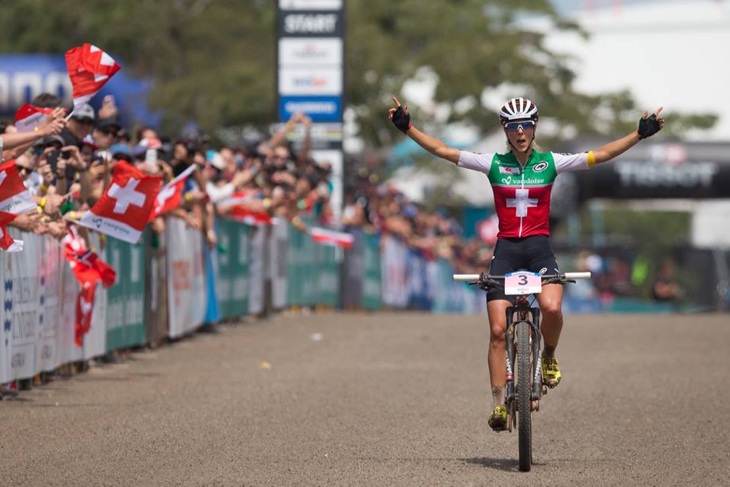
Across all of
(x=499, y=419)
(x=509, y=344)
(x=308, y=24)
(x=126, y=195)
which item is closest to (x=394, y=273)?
(x=308, y=24)

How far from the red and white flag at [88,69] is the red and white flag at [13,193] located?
84cm

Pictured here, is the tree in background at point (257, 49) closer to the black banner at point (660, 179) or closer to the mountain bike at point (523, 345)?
the black banner at point (660, 179)

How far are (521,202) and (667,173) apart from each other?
3243 cm

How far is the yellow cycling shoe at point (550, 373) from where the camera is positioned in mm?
9695

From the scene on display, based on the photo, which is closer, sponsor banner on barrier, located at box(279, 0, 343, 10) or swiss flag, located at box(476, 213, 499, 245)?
sponsor banner on barrier, located at box(279, 0, 343, 10)

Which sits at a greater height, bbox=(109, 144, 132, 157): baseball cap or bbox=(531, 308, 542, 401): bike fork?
bbox=(109, 144, 132, 157): baseball cap

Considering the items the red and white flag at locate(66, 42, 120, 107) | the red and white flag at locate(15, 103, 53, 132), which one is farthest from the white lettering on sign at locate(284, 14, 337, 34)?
the red and white flag at locate(66, 42, 120, 107)

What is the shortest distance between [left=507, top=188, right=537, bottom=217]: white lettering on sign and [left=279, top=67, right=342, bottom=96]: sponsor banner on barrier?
60.5ft

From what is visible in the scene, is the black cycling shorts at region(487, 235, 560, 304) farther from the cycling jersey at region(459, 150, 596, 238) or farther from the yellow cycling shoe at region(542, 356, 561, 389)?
the yellow cycling shoe at region(542, 356, 561, 389)

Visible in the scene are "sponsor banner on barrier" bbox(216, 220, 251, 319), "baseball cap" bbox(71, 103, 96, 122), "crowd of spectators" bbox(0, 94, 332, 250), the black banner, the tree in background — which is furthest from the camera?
the black banner

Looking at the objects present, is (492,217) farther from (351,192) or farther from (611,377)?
(611,377)

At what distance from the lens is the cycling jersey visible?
970 cm

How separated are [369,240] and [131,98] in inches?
350

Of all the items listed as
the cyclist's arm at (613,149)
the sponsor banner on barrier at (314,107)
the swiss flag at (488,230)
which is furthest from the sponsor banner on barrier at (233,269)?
the swiss flag at (488,230)
